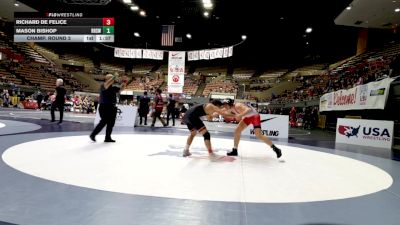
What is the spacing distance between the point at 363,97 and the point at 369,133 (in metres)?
2.63

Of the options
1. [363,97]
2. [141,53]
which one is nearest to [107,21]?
[141,53]

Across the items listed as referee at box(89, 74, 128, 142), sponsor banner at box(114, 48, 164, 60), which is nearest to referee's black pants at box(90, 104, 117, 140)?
referee at box(89, 74, 128, 142)

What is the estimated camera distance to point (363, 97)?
1077 cm

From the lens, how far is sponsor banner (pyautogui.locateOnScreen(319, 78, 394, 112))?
948cm

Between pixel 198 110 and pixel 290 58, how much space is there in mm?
35076

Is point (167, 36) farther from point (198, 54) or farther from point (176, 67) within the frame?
point (198, 54)

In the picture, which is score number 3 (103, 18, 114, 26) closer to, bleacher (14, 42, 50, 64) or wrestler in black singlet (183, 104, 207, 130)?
wrestler in black singlet (183, 104, 207, 130)

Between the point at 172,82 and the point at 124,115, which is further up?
the point at 172,82

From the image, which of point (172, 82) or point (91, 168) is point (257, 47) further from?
point (91, 168)

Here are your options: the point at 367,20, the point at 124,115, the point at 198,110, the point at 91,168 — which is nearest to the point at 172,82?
the point at 124,115

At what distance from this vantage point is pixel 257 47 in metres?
33.5

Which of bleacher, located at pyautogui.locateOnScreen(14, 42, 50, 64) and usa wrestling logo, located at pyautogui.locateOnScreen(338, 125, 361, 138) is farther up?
bleacher, located at pyautogui.locateOnScreen(14, 42, 50, 64)

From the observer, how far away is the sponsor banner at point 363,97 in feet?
31.1
